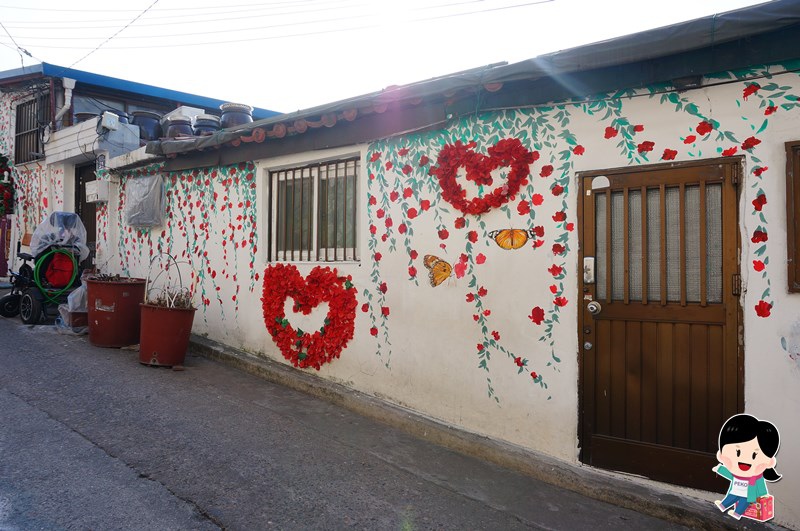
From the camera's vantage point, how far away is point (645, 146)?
12.1ft

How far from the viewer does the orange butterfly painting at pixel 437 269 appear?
471 centimetres

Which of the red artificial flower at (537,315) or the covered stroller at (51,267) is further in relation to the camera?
the covered stroller at (51,267)

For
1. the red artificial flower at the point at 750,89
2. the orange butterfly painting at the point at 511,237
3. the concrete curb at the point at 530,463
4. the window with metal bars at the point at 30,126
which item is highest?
the window with metal bars at the point at 30,126

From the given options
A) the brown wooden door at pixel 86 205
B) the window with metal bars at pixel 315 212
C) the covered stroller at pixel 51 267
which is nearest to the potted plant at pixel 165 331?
the window with metal bars at pixel 315 212

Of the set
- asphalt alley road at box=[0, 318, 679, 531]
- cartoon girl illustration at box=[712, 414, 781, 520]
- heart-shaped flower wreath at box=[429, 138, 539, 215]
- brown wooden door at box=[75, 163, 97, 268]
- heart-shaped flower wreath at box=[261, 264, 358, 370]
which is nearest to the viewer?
cartoon girl illustration at box=[712, 414, 781, 520]

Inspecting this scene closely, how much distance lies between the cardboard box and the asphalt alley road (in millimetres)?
458

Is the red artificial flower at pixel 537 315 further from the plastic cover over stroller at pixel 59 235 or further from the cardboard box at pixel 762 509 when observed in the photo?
the plastic cover over stroller at pixel 59 235

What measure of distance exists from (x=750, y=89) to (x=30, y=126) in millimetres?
15239

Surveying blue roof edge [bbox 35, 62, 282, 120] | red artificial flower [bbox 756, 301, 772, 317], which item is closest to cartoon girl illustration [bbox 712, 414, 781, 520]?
red artificial flower [bbox 756, 301, 772, 317]

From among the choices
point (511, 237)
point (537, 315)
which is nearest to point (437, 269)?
point (511, 237)

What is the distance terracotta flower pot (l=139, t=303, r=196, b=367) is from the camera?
246 inches

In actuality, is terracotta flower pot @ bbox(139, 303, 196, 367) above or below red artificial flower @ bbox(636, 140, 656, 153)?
below

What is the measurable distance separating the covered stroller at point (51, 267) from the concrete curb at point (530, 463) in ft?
16.2

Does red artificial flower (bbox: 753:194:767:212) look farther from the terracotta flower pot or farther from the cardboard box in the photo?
the terracotta flower pot
